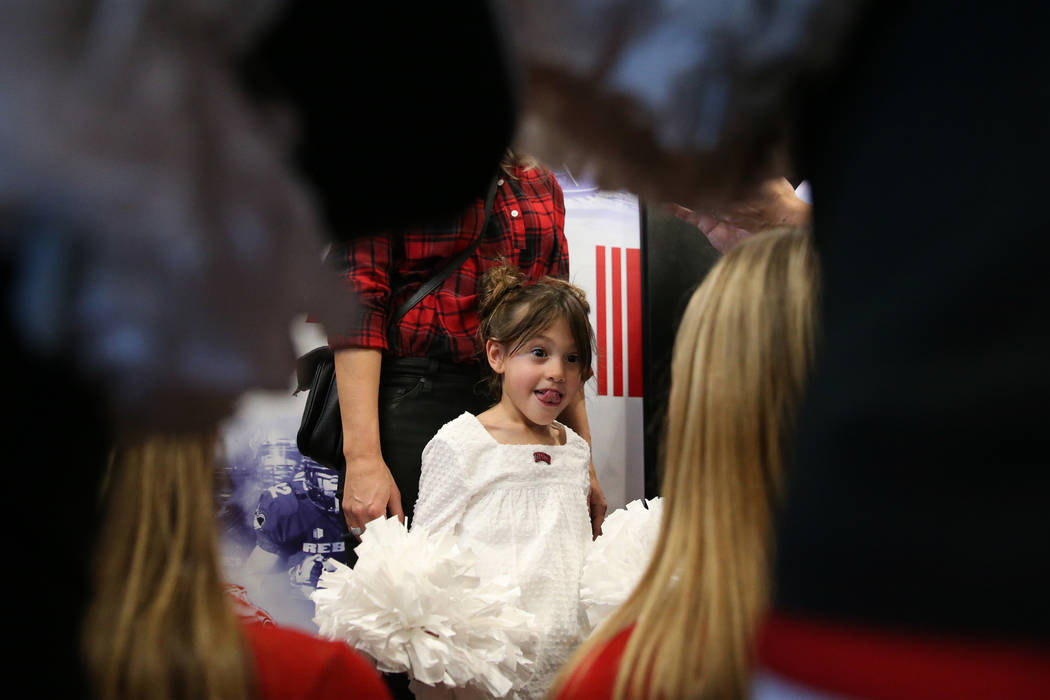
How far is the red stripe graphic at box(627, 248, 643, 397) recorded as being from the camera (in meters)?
2.92

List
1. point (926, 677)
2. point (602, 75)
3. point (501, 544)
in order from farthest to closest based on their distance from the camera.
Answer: point (501, 544)
point (602, 75)
point (926, 677)

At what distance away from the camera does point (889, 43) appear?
Answer: 0.33m

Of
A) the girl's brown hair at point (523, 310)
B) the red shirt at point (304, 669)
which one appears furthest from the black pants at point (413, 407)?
the red shirt at point (304, 669)

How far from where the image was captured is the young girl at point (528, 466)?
1696mm

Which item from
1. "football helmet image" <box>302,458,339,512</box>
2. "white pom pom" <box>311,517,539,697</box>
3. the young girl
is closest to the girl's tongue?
the young girl

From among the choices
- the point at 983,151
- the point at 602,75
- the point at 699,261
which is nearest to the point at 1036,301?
the point at 983,151

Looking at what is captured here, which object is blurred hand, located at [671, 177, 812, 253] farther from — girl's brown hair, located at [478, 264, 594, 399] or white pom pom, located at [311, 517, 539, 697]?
girl's brown hair, located at [478, 264, 594, 399]

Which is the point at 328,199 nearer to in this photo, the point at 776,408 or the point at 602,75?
the point at 602,75

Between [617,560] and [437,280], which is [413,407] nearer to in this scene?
[437,280]

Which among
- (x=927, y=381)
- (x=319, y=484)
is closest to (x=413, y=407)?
(x=319, y=484)

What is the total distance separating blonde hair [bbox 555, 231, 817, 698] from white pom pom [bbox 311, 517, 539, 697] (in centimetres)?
68

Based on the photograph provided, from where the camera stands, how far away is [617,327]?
293cm

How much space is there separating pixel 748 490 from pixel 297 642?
366mm

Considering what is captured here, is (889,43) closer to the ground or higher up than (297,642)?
higher up
